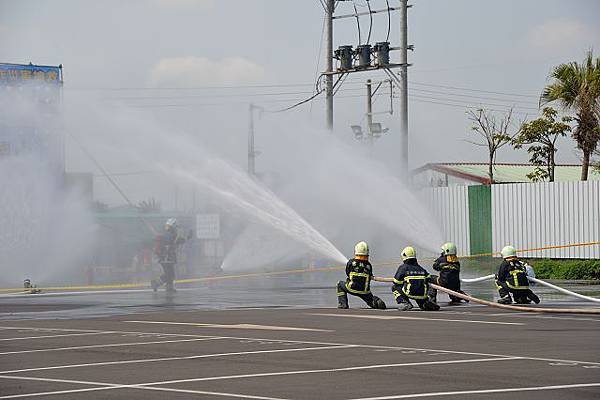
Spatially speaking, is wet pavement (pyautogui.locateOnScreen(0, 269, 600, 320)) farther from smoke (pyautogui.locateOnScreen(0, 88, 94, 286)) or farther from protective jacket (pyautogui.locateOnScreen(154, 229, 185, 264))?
smoke (pyautogui.locateOnScreen(0, 88, 94, 286))

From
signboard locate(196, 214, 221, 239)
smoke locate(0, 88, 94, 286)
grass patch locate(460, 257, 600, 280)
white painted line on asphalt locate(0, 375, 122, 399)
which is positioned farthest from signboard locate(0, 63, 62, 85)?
white painted line on asphalt locate(0, 375, 122, 399)

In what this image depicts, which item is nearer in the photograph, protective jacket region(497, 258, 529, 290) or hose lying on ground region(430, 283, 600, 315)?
hose lying on ground region(430, 283, 600, 315)

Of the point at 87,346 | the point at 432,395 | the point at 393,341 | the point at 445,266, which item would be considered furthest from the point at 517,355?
the point at 445,266

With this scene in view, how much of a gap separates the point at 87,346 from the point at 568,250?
23.4m

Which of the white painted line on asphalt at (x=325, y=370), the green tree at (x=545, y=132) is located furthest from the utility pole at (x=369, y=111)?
the white painted line on asphalt at (x=325, y=370)

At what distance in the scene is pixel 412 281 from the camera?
2289 centimetres

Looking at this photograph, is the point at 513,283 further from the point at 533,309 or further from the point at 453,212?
the point at 453,212

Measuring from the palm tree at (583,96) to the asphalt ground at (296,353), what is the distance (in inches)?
747

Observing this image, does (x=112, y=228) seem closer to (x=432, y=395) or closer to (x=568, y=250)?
(x=568, y=250)

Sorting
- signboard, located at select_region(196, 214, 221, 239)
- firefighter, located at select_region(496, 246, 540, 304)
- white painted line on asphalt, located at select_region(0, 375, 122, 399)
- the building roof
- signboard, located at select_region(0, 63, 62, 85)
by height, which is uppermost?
signboard, located at select_region(0, 63, 62, 85)

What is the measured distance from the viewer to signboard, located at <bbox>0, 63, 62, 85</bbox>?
148 ft

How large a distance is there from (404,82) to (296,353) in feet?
91.0

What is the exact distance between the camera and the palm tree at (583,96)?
4166 cm

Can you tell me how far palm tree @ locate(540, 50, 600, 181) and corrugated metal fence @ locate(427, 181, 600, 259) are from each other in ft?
14.3
